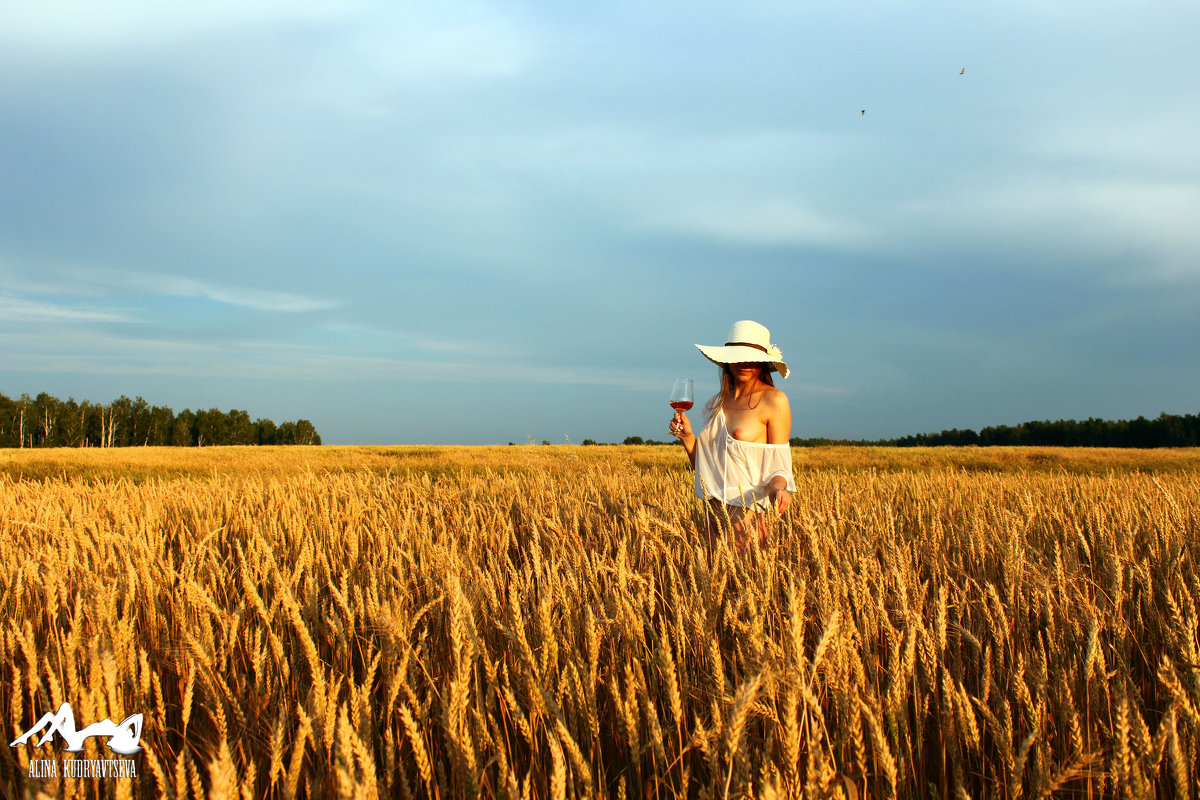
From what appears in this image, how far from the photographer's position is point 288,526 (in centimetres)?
453

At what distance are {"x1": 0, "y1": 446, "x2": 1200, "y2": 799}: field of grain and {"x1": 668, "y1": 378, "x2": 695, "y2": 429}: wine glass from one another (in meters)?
0.84

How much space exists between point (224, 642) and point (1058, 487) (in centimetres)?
891

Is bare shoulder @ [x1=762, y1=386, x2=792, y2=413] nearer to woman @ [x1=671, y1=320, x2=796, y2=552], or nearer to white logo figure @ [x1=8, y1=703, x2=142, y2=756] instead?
woman @ [x1=671, y1=320, x2=796, y2=552]

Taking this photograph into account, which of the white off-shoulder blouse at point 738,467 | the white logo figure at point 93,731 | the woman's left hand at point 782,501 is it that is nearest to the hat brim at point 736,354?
the white off-shoulder blouse at point 738,467

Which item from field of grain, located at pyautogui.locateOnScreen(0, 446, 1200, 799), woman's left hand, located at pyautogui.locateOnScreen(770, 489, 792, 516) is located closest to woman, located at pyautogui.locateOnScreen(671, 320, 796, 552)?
woman's left hand, located at pyautogui.locateOnScreen(770, 489, 792, 516)

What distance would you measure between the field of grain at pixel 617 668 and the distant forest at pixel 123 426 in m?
71.3

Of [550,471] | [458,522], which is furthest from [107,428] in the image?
[458,522]

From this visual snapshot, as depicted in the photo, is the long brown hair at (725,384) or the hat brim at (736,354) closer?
the hat brim at (736,354)

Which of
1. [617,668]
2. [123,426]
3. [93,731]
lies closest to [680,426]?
[617,668]

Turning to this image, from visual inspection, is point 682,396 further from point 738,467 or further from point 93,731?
point 93,731

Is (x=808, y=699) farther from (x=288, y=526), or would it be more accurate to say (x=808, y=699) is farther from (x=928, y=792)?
(x=288, y=526)

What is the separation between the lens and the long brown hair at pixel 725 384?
4543 millimetres

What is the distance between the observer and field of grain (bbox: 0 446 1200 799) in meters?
1.39

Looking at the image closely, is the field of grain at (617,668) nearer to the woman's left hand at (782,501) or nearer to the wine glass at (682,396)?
the woman's left hand at (782,501)
